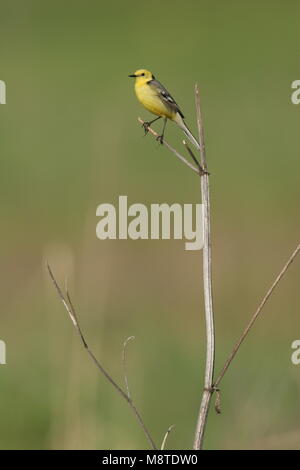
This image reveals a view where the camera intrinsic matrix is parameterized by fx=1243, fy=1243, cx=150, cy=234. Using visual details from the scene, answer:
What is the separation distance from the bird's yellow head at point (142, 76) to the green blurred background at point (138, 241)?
66 centimetres

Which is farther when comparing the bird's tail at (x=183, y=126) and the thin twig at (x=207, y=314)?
the bird's tail at (x=183, y=126)

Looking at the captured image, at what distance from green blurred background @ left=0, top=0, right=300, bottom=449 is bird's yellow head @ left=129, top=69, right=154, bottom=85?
664 mm

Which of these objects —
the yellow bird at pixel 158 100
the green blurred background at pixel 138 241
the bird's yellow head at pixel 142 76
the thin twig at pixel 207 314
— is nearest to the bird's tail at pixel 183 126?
the yellow bird at pixel 158 100

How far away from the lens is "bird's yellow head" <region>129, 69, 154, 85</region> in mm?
3090

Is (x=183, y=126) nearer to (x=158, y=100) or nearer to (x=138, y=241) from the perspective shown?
(x=158, y=100)

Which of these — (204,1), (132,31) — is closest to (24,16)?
(132,31)

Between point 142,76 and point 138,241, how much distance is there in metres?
5.86

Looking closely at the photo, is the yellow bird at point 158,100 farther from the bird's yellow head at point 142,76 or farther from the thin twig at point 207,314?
the thin twig at point 207,314

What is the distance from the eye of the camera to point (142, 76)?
10.7ft

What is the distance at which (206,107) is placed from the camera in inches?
469

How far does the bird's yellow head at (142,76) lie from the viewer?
3090 mm

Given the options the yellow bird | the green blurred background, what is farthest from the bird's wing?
the green blurred background

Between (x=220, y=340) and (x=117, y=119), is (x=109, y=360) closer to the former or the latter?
(x=220, y=340)

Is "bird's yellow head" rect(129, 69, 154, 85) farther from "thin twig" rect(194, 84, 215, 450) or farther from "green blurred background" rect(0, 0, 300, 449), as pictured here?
"thin twig" rect(194, 84, 215, 450)
